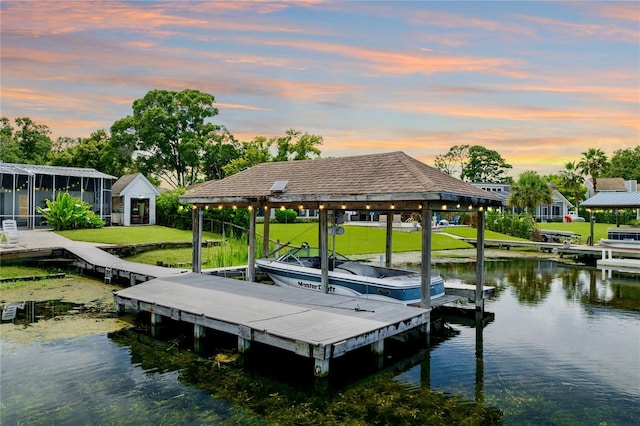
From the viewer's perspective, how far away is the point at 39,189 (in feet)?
99.6

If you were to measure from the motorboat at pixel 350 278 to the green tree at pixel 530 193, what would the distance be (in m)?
33.0

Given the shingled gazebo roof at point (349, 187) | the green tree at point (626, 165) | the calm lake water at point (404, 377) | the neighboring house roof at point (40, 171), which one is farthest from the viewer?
the green tree at point (626, 165)

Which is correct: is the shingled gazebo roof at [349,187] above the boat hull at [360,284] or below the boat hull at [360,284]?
above

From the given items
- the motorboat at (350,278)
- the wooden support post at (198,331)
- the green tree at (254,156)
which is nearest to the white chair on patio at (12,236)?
the motorboat at (350,278)

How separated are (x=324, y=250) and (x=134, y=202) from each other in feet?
89.8

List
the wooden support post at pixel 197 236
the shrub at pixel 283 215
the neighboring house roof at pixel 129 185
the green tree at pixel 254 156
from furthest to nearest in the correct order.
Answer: the green tree at pixel 254 156 < the shrub at pixel 283 215 < the neighboring house roof at pixel 129 185 < the wooden support post at pixel 197 236

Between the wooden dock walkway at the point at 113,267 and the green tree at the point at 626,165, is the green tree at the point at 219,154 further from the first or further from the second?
the green tree at the point at 626,165

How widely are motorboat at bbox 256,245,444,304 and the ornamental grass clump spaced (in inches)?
719

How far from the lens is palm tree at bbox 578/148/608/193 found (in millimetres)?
56438

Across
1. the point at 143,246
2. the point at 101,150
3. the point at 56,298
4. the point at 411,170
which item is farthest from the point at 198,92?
the point at 411,170

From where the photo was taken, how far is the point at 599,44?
17.8 meters

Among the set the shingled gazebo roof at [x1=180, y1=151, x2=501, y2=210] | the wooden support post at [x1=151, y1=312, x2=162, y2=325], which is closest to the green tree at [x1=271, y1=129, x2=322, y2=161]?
the shingled gazebo roof at [x1=180, y1=151, x2=501, y2=210]

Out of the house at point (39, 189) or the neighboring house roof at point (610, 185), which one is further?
the neighboring house roof at point (610, 185)

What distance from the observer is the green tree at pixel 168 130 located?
48344 millimetres
